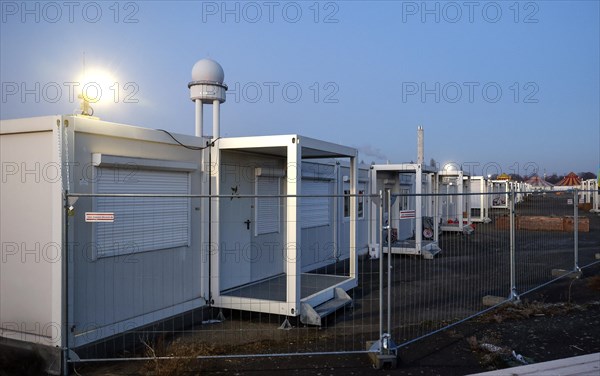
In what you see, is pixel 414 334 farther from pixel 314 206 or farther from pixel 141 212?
pixel 314 206

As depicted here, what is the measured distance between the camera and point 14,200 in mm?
6156

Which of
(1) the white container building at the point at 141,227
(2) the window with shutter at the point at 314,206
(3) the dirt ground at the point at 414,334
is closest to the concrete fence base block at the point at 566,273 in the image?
(3) the dirt ground at the point at 414,334

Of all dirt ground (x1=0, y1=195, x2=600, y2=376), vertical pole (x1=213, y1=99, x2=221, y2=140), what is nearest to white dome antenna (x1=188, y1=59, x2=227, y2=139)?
vertical pole (x1=213, y1=99, x2=221, y2=140)

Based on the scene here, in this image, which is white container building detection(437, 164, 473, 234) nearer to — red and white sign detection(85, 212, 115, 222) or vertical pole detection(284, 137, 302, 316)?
vertical pole detection(284, 137, 302, 316)

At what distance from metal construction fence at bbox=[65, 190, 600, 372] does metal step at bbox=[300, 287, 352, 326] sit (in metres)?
0.02

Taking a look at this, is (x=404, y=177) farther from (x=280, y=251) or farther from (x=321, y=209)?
(x=280, y=251)

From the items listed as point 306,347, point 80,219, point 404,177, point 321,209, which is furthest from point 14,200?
point 404,177

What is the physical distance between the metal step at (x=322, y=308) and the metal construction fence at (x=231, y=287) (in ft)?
0.07

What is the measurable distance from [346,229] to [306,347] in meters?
7.89

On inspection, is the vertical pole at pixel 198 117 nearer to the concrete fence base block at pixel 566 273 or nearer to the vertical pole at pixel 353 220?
the vertical pole at pixel 353 220

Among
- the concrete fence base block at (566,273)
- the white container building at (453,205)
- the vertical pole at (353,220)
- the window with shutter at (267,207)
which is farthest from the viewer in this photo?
the white container building at (453,205)

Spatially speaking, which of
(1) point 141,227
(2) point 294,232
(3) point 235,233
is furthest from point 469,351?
(1) point 141,227

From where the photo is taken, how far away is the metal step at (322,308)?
24.8 ft

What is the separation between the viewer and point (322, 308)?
805 cm
